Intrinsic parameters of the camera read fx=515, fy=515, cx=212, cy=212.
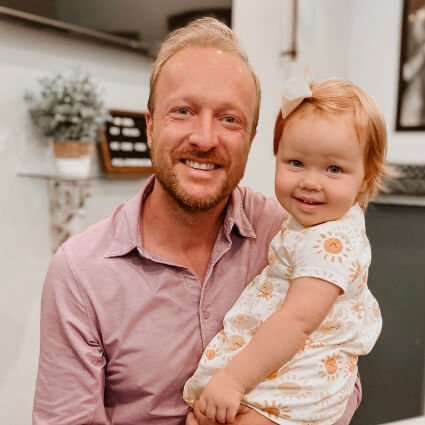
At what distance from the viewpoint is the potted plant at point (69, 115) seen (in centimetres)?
164

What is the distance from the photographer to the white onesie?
1.05 meters

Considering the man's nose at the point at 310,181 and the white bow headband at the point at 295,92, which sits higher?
the white bow headband at the point at 295,92

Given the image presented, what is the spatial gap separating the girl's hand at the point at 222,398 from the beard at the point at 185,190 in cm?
42

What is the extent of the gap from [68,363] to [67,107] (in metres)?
0.83

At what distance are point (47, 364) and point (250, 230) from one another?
1.96ft

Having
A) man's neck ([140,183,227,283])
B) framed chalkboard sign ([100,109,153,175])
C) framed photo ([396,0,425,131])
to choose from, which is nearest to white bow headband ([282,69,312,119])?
man's neck ([140,183,227,283])

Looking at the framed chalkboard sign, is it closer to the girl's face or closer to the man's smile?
the man's smile

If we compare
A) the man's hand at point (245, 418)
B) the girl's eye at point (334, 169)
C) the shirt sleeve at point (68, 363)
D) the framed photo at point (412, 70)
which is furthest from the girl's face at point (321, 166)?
the framed photo at point (412, 70)

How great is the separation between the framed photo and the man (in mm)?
1958

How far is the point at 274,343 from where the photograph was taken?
1.01 m

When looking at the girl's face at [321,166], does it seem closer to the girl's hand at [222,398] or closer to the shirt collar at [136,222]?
the shirt collar at [136,222]

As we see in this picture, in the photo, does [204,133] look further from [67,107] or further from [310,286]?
[67,107]

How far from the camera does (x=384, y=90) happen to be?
307 centimetres

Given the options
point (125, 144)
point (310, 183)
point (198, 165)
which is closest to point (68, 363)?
point (198, 165)
